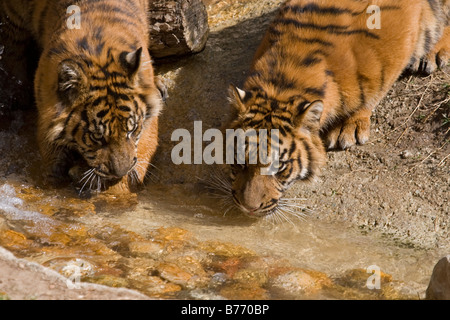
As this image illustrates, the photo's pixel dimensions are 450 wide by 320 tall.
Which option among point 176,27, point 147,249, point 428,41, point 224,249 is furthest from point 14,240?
point 428,41

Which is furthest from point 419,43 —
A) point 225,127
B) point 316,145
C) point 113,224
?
point 113,224

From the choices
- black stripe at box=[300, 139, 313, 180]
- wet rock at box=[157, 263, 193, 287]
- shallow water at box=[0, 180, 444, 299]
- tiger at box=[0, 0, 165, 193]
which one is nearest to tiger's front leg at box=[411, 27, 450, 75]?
black stripe at box=[300, 139, 313, 180]

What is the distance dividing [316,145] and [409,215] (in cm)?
87

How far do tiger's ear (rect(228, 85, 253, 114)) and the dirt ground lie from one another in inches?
37.0

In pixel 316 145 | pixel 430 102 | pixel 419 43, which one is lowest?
pixel 316 145

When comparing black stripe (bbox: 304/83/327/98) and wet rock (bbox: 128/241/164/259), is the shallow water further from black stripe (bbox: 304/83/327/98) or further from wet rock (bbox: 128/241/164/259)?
black stripe (bbox: 304/83/327/98)

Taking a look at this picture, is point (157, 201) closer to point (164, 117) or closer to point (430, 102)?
point (164, 117)

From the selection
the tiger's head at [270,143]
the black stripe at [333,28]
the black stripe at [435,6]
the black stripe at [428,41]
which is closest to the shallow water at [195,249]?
the tiger's head at [270,143]

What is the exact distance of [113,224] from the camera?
4898 millimetres

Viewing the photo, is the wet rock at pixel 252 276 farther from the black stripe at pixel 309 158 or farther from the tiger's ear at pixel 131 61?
the tiger's ear at pixel 131 61

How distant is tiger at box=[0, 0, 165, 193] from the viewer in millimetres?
4836

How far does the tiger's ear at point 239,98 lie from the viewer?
472 centimetres

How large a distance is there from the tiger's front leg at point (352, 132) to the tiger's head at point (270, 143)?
2.35 feet

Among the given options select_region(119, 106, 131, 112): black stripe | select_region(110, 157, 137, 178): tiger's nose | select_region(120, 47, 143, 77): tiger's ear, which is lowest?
select_region(110, 157, 137, 178): tiger's nose
